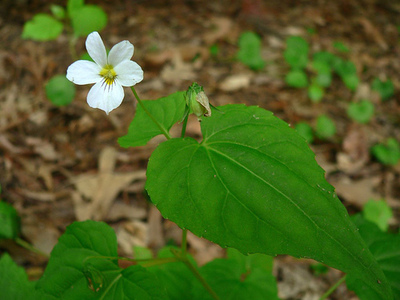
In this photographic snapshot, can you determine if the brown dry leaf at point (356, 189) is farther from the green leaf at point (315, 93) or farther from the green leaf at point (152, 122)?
the green leaf at point (152, 122)

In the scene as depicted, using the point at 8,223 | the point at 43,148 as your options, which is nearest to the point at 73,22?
the point at 43,148

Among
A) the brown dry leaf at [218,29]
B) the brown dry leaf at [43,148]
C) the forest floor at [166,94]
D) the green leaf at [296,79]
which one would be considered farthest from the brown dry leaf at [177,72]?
the brown dry leaf at [43,148]

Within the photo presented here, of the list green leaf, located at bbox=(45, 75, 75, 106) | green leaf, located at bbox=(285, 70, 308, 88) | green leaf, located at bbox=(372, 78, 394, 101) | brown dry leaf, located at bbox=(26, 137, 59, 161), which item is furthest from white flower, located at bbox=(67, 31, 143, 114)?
green leaf, located at bbox=(372, 78, 394, 101)

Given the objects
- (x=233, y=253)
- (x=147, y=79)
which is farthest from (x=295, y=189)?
(x=147, y=79)

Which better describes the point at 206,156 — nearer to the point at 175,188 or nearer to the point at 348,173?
the point at 175,188

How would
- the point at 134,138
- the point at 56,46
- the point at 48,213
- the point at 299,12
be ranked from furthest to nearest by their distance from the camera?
1. the point at 299,12
2. the point at 56,46
3. the point at 48,213
4. the point at 134,138
